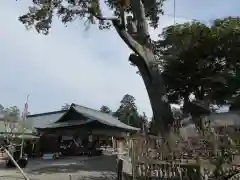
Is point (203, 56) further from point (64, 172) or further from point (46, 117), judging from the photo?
point (46, 117)

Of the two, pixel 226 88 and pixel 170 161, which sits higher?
pixel 226 88

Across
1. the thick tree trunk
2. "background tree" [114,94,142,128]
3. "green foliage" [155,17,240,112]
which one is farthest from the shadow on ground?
"background tree" [114,94,142,128]

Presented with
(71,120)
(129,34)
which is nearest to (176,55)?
(71,120)

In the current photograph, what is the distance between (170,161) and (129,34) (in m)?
9.16

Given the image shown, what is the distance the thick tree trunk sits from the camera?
14773mm

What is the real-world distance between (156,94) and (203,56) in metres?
13.4

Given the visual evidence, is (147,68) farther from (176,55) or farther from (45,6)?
(176,55)

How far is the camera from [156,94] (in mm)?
15453

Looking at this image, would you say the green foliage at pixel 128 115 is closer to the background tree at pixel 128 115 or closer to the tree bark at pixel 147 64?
the background tree at pixel 128 115

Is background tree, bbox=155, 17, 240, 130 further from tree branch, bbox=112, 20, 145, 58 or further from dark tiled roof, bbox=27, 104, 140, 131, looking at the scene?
tree branch, bbox=112, 20, 145, 58

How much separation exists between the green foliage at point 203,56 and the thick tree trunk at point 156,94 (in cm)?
1087

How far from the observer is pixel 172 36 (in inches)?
1099

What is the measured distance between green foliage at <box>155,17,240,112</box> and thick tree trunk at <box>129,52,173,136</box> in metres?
10.9

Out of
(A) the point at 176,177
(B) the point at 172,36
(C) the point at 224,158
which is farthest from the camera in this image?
(B) the point at 172,36
